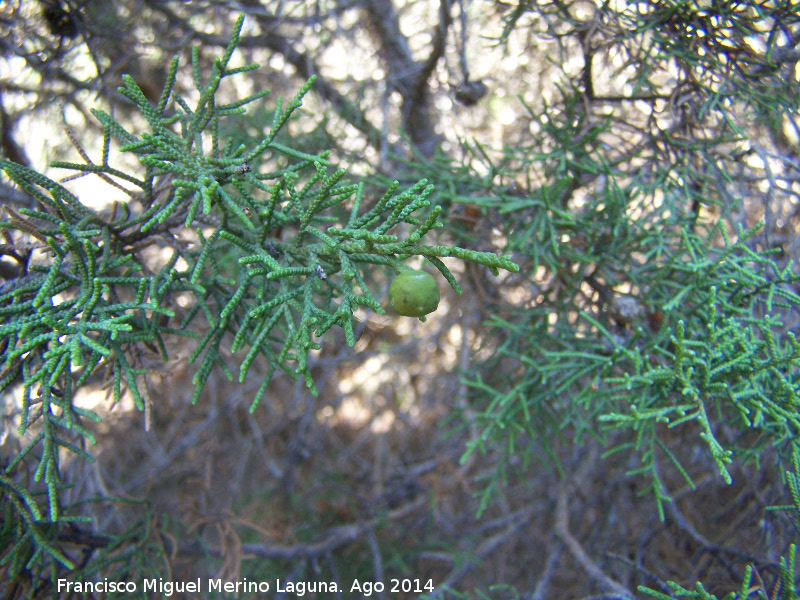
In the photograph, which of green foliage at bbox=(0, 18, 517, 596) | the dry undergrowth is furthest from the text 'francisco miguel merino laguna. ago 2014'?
green foliage at bbox=(0, 18, 517, 596)

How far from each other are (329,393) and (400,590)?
160cm

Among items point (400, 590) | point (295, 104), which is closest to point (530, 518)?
point (400, 590)

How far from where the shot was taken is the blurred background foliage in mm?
1720

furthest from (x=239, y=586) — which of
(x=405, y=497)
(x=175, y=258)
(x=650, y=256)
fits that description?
(x=650, y=256)

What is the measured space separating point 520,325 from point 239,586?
1.93 metres

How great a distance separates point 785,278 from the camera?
1547mm

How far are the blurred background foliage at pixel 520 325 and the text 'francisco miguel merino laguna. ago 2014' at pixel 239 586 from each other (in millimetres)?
93

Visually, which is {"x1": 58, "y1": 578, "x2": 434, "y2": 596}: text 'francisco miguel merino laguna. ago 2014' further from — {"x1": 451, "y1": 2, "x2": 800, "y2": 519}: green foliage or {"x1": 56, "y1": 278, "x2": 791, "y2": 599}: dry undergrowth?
{"x1": 451, "y1": 2, "x2": 800, "y2": 519}: green foliage

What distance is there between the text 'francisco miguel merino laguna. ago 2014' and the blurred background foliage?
0.31ft

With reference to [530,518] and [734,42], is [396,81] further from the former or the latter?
[530,518]

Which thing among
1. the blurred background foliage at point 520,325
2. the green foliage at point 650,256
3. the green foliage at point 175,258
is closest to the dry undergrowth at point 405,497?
the blurred background foliage at point 520,325

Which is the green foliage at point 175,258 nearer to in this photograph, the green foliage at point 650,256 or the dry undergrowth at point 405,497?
the green foliage at point 650,256

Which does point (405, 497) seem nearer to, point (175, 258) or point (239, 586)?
point (239, 586)

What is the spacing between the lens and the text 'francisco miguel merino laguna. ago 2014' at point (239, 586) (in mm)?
1713
